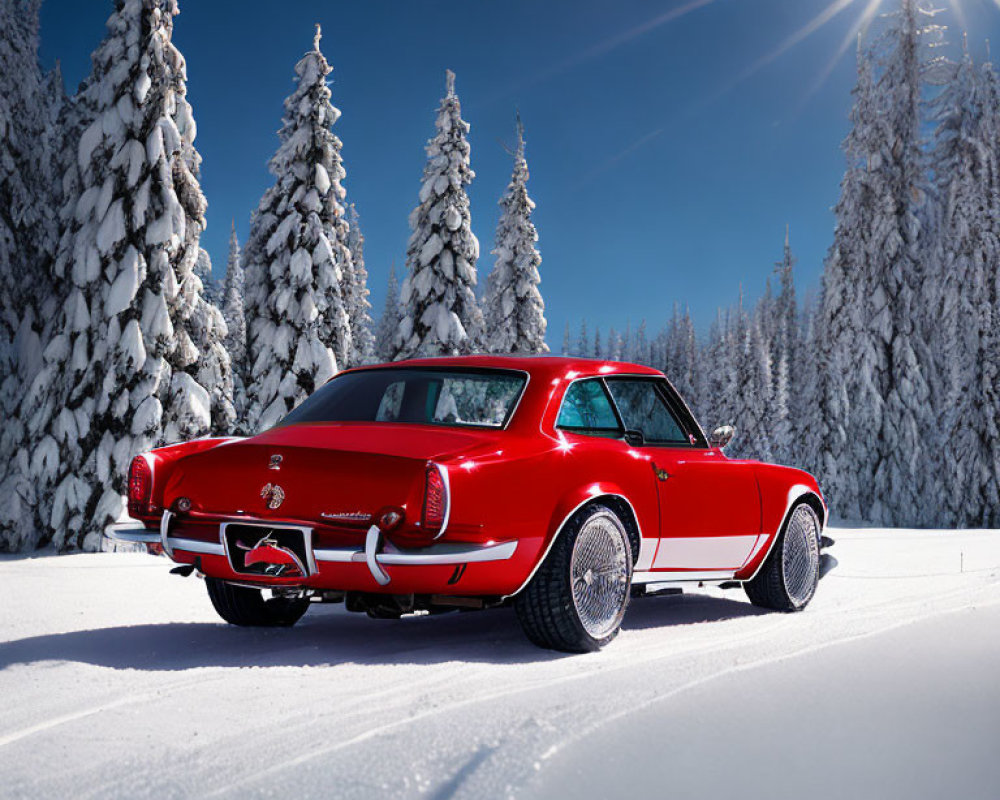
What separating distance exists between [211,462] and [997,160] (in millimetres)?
30111

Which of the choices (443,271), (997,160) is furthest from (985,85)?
(443,271)

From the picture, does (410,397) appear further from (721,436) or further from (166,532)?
(721,436)

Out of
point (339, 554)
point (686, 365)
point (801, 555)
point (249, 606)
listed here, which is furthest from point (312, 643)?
point (686, 365)

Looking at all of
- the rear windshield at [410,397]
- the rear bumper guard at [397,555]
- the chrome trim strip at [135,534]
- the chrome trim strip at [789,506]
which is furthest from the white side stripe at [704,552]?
the chrome trim strip at [135,534]

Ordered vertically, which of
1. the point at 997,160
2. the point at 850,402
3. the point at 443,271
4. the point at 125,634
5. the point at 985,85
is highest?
the point at 985,85

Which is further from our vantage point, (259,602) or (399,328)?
(399,328)

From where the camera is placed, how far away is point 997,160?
28.8m

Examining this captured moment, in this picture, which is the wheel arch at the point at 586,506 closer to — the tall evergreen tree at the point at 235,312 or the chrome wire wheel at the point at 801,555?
the chrome wire wheel at the point at 801,555

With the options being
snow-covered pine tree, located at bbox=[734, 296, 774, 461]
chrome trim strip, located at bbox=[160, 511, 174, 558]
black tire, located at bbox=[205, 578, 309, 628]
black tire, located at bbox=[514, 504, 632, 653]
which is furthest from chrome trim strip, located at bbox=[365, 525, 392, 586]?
snow-covered pine tree, located at bbox=[734, 296, 774, 461]

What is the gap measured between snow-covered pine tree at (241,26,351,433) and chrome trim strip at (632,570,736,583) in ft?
71.7

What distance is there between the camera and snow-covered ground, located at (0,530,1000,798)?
2697 millimetres

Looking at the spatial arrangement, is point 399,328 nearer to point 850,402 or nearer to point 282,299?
point 282,299

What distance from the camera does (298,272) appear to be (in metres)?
27.6

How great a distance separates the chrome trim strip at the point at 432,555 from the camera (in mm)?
4367
